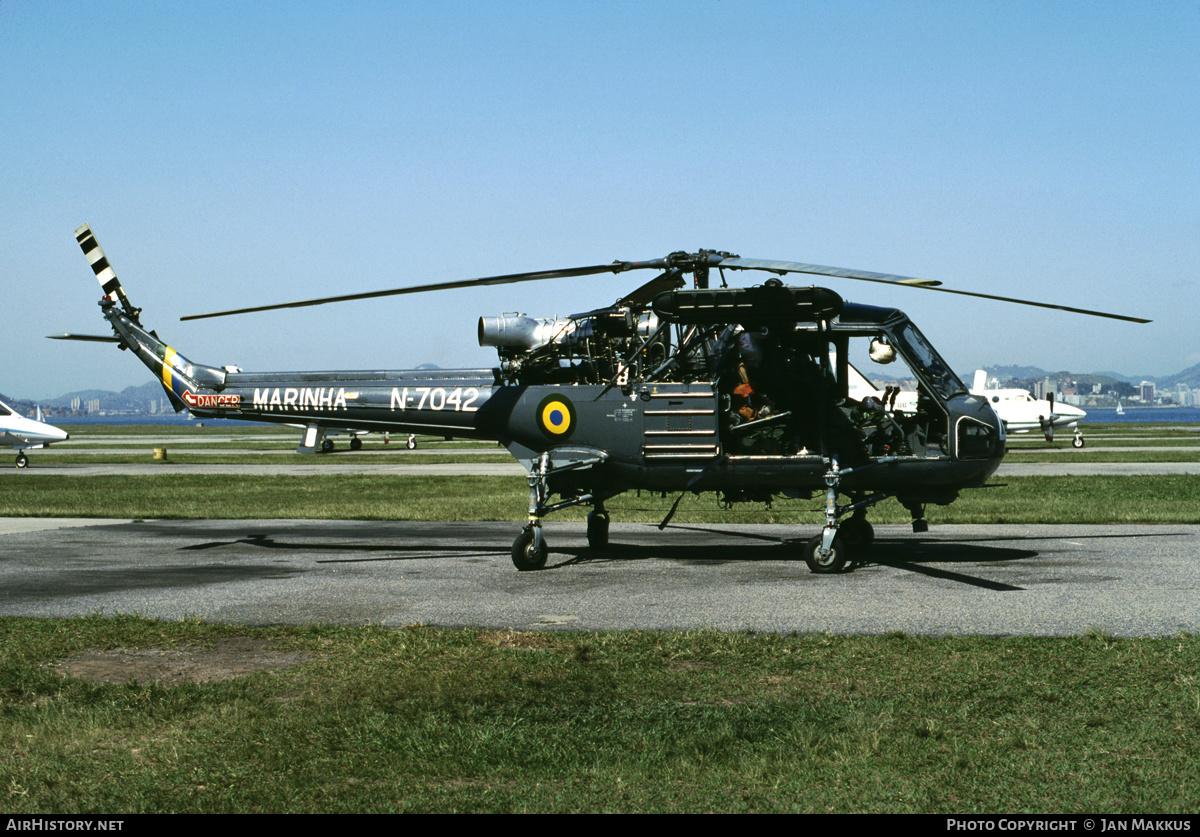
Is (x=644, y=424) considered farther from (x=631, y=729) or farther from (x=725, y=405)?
(x=631, y=729)

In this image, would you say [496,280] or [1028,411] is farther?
[1028,411]

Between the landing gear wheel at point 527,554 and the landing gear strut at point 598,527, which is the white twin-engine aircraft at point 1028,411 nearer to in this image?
the landing gear strut at point 598,527

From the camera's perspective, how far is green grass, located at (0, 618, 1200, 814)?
5219mm

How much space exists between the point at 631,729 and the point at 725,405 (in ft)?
26.3

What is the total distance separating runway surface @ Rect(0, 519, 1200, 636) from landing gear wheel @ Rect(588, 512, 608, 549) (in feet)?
0.82

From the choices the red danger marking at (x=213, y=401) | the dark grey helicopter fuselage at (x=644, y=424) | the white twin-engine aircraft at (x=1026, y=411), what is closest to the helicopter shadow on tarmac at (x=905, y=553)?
the dark grey helicopter fuselage at (x=644, y=424)

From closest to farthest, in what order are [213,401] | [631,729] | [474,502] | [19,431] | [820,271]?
[631,729], [820,271], [213,401], [474,502], [19,431]

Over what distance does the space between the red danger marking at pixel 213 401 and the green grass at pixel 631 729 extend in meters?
8.14

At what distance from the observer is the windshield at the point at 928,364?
44.1ft

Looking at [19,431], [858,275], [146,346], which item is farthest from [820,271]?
[19,431]

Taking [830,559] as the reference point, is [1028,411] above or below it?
above

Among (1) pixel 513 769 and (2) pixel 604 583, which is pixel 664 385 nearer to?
(2) pixel 604 583

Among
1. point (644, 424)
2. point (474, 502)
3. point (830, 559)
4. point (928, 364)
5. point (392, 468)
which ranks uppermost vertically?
point (928, 364)

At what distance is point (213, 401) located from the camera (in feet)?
55.4
